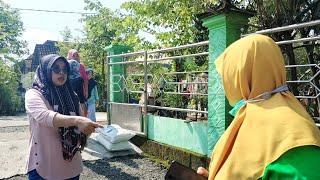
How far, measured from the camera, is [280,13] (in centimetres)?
718

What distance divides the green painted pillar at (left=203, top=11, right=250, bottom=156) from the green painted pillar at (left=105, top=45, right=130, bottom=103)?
3159mm

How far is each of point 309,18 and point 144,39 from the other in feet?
13.2

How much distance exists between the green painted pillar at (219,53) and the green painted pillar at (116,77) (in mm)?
3159

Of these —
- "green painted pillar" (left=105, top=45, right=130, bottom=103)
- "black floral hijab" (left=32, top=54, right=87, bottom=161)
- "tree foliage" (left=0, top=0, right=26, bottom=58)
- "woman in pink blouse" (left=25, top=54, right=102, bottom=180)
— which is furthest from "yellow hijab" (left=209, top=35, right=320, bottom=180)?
"tree foliage" (left=0, top=0, right=26, bottom=58)

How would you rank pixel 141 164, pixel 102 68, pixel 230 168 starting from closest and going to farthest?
1. pixel 230 168
2. pixel 141 164
3. pixel 102 68

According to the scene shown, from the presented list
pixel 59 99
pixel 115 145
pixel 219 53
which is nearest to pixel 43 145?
pixel 59 99

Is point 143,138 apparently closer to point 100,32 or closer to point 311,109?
point 311,109

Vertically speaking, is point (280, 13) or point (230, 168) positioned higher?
point (280, 13)

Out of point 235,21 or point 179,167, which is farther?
point 235,21

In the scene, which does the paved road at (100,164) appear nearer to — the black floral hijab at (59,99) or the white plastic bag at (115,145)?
the white plastic bag at (115,145)

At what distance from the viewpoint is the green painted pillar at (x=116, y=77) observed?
7.73 metres

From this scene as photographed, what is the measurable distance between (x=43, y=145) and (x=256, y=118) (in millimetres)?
1839

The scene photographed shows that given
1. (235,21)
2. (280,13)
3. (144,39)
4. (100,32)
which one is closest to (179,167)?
(235,21)

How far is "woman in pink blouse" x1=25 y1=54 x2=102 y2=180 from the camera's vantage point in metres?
2.75
